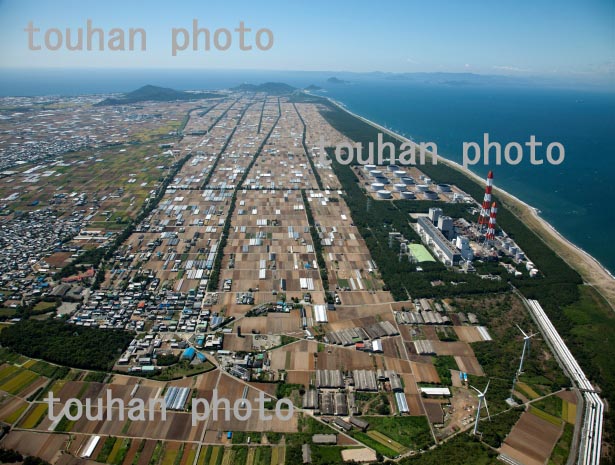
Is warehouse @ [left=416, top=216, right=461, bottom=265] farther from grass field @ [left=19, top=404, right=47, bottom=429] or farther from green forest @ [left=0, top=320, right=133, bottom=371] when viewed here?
grass field @ [left=19, top=404, right=47, bottom=429]

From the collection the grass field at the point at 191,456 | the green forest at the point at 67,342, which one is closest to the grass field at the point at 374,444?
the grass field at the point at 191,456

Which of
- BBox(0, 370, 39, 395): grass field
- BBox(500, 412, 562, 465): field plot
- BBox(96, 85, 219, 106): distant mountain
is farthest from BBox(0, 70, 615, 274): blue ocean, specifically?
BBox(96, 85, 219, 106): distant mountain

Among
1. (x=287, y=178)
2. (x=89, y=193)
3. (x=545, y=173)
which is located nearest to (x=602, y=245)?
(x=545, y=173)

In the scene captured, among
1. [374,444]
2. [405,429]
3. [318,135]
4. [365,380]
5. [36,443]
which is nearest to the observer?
[36,443]

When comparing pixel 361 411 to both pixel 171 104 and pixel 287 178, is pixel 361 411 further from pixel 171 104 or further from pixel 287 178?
pixel 171 104

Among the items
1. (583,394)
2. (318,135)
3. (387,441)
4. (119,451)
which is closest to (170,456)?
(119,451)

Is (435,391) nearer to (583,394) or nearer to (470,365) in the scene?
(470,365)
